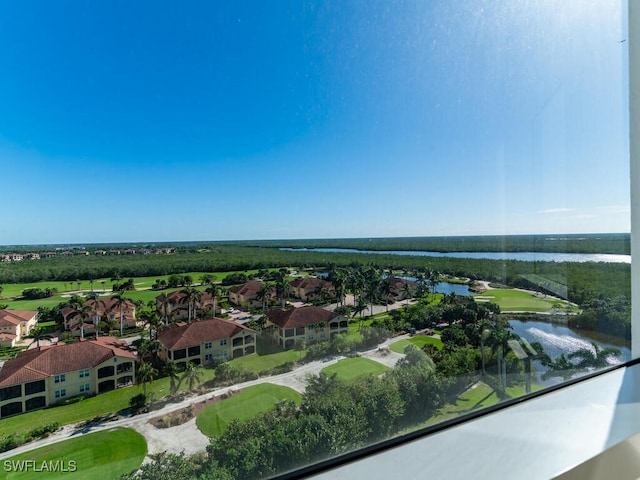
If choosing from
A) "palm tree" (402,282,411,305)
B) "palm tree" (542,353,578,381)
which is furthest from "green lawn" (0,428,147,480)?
"palm tree" (542,353,578,381)

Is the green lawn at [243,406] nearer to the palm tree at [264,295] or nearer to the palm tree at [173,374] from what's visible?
the palm tree at [173,374]

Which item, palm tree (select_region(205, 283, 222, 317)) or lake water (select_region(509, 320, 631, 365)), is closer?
palm tree (select_region(205, 283, 222, 317))

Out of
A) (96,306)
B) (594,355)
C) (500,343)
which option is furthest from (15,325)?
(594,355)

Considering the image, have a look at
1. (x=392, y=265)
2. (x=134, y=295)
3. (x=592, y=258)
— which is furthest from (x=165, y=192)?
(x=592, y=258)

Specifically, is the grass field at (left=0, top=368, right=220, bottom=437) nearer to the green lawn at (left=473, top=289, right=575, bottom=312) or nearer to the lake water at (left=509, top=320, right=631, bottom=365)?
the green lawn at (left=473, top=289, right=575, bottom=312)

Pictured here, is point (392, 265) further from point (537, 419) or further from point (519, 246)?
point (537, 419)

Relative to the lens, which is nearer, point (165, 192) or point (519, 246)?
point (165, 192)

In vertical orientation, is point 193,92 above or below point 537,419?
above
